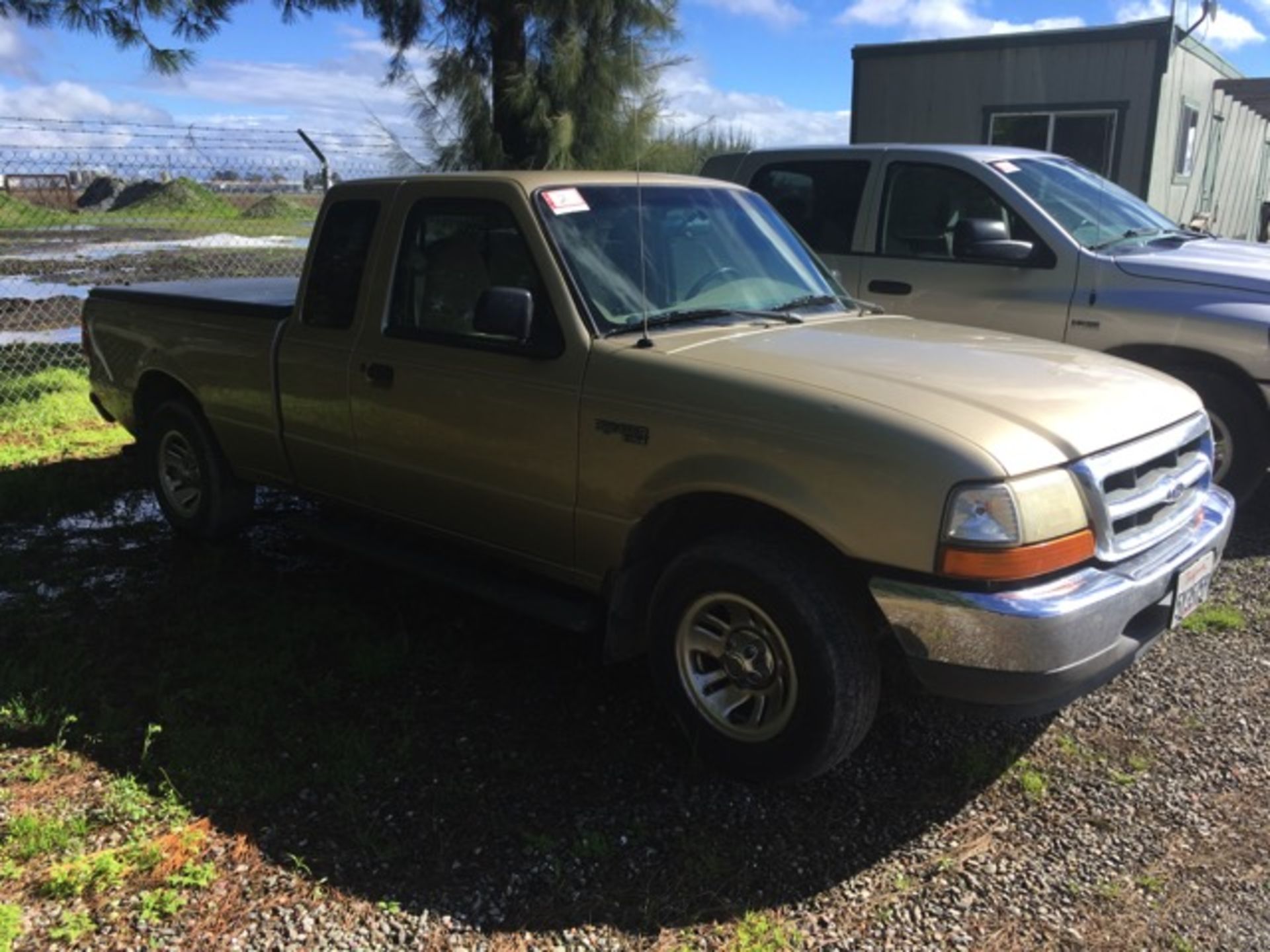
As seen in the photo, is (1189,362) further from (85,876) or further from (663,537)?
(85,876)

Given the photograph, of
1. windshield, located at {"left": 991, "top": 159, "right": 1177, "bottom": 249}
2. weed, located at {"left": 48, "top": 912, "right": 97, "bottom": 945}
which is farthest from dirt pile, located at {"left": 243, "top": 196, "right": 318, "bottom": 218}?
weed, located at {"left": 48, "top": 912, "right": 97, "bottom": 945}

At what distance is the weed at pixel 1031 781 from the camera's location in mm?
3312

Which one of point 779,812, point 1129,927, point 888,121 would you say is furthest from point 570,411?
point 888,121

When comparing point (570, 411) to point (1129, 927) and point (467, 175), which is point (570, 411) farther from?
point (1129, 927)

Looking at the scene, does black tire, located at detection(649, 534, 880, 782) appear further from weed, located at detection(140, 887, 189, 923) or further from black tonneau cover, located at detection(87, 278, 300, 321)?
black tonneau cover, located at detection(87, 278, 300, 321)

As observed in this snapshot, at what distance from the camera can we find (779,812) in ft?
10.6

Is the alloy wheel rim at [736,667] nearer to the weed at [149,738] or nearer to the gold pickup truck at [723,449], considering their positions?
the gold pickup truck at [723,449]

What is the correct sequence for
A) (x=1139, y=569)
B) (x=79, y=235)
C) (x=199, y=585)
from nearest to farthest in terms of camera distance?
(x=1139, y=569), (x=199, y=585), (x=79, y=235)

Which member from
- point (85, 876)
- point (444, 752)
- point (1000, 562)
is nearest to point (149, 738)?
point (85, 876)

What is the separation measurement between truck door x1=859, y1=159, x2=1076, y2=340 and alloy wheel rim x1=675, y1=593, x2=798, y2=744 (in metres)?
3.74

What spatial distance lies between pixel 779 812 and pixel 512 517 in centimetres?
144

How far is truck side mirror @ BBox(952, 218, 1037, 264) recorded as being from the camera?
236 inches

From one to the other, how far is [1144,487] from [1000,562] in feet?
2.47

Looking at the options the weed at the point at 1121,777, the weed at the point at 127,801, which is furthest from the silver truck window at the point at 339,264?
the weed at the point at 1121,777
